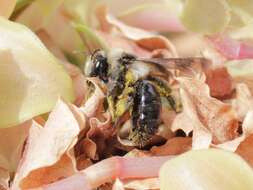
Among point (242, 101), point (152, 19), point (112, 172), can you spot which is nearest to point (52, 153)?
point (112, 172)

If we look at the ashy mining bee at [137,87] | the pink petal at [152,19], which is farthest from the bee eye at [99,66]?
the pink petal at [152,19]

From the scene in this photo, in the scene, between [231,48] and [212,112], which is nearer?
[212,112]

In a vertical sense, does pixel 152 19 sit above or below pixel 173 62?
below

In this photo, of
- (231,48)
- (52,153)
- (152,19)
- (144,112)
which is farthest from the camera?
(152,19)

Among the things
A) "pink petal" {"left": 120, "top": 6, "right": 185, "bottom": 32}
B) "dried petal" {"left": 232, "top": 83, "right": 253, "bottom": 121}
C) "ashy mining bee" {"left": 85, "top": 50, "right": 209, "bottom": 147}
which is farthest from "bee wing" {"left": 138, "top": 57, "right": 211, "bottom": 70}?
"pink petal" {"left": 120, "top": 6, "right": 185, "bottom": 32}

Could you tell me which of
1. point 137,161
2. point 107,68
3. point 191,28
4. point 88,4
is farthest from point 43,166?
point 88,4

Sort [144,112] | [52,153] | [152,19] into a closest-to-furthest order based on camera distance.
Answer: [52,153]
[144,112]
[152,19]

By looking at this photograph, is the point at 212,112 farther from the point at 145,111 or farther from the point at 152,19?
the point at 152,19

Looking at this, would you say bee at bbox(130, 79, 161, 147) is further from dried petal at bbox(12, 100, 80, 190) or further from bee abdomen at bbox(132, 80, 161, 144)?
dried petal at bbox(12, 100, 80, 190)

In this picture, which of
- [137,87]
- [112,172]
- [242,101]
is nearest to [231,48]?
[242,101]
